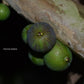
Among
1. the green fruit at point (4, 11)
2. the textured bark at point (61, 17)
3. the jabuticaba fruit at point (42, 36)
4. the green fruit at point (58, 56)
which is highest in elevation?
the textured bark at point (61, 17)

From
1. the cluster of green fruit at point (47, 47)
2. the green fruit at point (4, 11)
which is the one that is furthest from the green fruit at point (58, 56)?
the green fruit at point (4, 11)

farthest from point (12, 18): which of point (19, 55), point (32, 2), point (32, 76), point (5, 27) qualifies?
point (32, 2)

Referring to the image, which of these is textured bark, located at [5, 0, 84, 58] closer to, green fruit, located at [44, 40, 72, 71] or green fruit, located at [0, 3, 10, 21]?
green fruit, located at [44, 40, 72, 71]

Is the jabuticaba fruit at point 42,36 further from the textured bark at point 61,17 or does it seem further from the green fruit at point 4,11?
the green fruit at point 4,11

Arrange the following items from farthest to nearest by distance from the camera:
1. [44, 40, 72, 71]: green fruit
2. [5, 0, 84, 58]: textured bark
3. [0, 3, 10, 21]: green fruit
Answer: [0, 3, 10, 21]: green fruit → [44, 40, 72, 71]: green fruit → [5, 0, 84, 58]: textured bark

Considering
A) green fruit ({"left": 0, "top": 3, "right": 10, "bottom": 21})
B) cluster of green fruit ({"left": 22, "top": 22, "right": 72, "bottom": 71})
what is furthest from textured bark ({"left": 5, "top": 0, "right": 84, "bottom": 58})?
green fruit ({"left": 0, "top": 3, "right": 10, "bottom": 21})

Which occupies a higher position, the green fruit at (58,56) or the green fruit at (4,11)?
the green fruit at (58,56)

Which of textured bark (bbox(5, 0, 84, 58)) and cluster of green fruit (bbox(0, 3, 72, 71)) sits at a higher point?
textured bark (bbox(5, 0, 84, 58))

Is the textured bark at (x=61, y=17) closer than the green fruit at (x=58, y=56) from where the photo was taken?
Yes

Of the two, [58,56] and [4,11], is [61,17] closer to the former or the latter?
[58,56]
